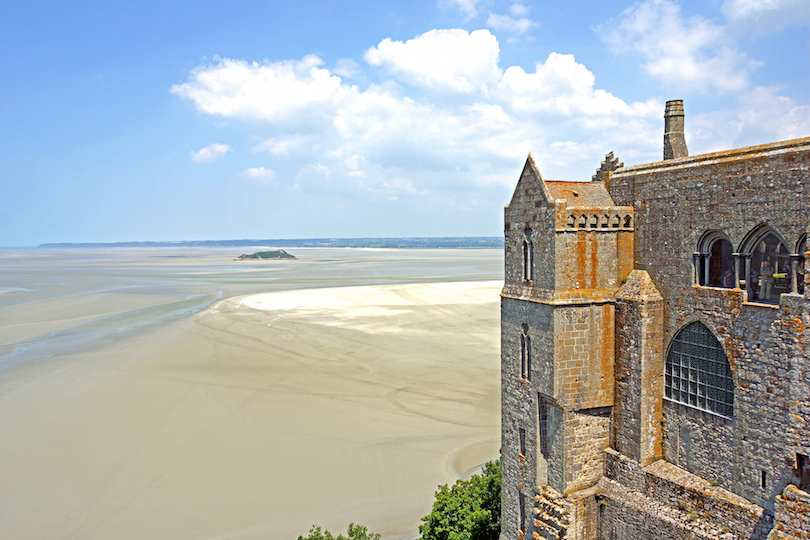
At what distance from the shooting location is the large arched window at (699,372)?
13.3 m

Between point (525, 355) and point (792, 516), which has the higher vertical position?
point (525, 355)

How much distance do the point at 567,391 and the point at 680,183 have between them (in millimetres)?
5969

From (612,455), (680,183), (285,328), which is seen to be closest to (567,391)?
(612,455)

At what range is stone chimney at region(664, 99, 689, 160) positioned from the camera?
57.5 feet

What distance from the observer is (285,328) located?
55.5 m

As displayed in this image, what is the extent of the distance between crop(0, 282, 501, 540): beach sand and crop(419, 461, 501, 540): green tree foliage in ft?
12.6

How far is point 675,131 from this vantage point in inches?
693

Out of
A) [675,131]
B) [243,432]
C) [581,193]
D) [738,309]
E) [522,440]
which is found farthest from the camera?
[243,432]

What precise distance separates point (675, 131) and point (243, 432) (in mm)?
24884

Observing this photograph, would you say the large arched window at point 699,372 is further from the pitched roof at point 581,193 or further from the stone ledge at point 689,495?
the pitched roof at point 581,193

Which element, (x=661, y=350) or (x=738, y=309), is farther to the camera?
(x=661, y=350)

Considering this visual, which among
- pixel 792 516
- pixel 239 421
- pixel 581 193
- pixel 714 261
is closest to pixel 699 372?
pixel 714 261

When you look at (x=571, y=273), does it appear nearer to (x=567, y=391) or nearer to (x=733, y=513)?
(x=567, y=391)

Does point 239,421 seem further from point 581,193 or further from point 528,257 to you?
point 581,193
